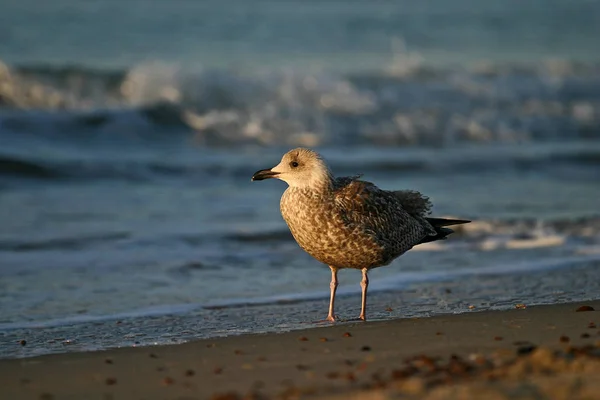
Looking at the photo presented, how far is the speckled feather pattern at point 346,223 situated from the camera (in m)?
6.69

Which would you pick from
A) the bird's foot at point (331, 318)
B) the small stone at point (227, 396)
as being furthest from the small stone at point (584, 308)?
the small stone at point (227, 396)

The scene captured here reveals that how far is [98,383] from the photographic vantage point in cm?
495

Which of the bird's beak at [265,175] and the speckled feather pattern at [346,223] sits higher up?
the bird's beak at [265,175]

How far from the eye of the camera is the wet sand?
177 inches

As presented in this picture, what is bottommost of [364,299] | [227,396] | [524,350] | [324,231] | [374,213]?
[227,396]

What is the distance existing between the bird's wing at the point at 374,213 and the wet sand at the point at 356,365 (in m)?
0.75

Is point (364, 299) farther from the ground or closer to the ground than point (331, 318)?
farther from the ground

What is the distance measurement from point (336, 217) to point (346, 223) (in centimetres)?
8

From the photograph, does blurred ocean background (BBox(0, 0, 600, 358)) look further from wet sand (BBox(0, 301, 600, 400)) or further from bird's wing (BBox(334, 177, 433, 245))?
wet sand (BBox(0, 301, 600, 400))

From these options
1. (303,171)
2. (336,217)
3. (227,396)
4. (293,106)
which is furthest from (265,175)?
(293,106)

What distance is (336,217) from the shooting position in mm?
6707

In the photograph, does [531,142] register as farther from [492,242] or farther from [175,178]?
[492,242]

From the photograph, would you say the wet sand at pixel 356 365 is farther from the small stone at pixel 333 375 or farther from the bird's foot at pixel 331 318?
the bird's foot at pixel 331 318

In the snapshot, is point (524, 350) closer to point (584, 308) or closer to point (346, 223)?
point (584, 308)
